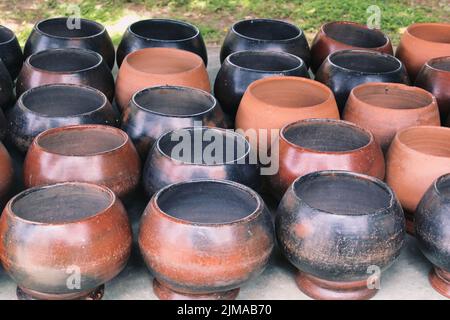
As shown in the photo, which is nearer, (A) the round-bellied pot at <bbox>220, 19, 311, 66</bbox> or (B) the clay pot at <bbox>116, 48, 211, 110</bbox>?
(B) the clay pot at <bbox>116, 48, 211, 110</bbox>

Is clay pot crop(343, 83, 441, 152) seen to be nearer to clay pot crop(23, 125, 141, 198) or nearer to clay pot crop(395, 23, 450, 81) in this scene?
clay pot crop(395, 23, 450, 81)

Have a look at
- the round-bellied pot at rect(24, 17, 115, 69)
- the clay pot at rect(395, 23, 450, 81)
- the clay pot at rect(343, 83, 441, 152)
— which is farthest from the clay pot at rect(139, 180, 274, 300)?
the clay pot at rect(395, 23, 450, 81)

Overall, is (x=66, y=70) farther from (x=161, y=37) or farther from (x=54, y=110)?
(x=161, y=37)

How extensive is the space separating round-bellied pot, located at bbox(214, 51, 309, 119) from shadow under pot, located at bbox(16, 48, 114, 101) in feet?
1.70

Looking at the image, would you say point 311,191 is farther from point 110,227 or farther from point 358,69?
point 358,69

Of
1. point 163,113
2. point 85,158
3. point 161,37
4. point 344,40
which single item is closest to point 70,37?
point 161,37

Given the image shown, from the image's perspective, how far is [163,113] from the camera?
10.5 feet

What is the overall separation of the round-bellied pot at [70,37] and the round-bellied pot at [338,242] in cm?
169

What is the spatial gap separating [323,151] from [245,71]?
833mm

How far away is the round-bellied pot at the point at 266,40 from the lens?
12.9ft

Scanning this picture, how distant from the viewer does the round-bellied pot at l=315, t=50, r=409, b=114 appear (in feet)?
11.7

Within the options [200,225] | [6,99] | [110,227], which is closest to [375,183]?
[200,225]

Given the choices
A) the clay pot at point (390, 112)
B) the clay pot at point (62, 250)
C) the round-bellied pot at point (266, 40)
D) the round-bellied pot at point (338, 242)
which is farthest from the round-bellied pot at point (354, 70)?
the clay pot at point (62, 250)

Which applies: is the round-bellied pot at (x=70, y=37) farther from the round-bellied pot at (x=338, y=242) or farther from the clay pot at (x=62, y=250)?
the round-bellied pot at (x=338, y=242)
